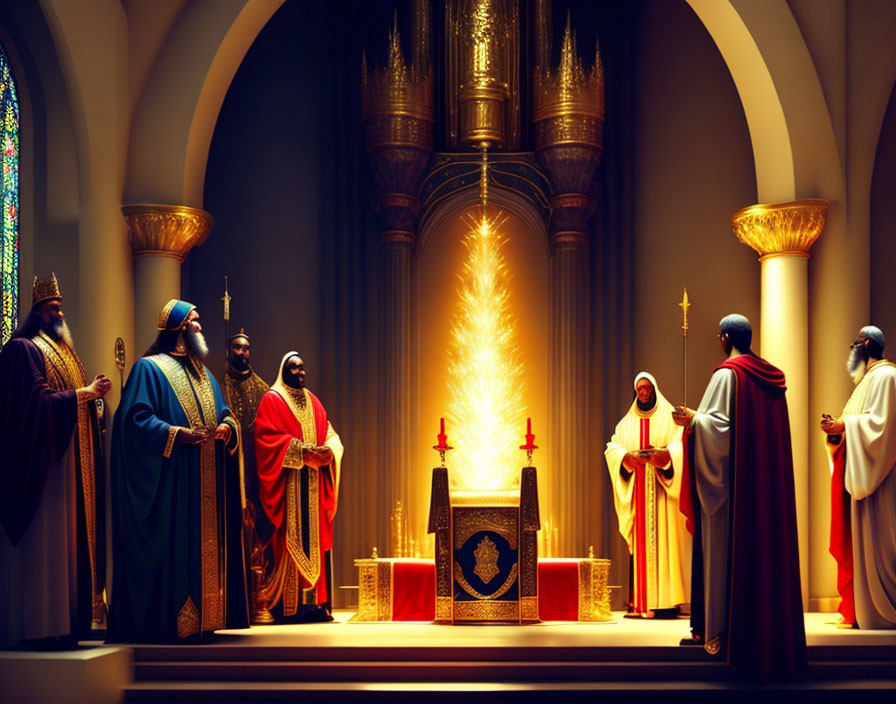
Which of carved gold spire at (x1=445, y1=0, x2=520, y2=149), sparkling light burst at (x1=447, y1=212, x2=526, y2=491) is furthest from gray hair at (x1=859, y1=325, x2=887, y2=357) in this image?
carved gold spire at (x1=445, y1=0, x2=520, y2=149)

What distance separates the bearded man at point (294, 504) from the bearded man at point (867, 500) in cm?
376

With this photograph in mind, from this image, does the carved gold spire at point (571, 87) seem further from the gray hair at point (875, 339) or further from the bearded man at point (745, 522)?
the bearded man at point (745, 522)

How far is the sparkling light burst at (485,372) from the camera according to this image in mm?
10727

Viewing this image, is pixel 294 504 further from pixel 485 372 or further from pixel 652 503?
pixel 652 503

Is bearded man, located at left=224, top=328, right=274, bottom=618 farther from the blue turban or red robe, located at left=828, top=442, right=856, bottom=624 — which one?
red robe, located at left=828, top=442, right=856, bottom=624

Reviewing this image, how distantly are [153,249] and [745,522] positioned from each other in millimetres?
5005

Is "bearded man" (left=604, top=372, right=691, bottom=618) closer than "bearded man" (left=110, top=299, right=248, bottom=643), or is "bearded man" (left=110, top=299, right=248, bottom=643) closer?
"bearded man" (left=110, top=299, right=248, bottom=643)

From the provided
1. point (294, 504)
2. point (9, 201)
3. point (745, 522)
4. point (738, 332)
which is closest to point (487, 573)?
point (294, 504)

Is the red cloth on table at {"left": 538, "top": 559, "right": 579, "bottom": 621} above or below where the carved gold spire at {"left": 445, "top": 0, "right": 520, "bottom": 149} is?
below

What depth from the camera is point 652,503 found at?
9422 millimetres

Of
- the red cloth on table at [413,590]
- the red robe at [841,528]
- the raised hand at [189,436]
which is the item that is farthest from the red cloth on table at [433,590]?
the raised hand at [189,436]

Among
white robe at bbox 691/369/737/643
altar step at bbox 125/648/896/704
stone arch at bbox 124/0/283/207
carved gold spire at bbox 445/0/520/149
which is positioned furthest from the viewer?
carved gold spire at bbox 445/0/520/149

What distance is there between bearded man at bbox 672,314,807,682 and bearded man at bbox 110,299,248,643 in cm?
298

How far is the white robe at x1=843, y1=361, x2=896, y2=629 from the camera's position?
27.5ft
